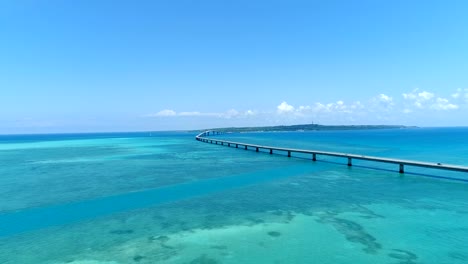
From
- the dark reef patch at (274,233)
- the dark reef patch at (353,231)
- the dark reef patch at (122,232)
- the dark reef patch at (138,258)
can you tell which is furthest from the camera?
the dark reef patch at (122,232)

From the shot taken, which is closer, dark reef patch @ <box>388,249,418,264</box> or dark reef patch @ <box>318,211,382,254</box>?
dark reef patch @ <box>388,249,418,264</box>

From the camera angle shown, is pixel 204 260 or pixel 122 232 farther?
pixel 122 232

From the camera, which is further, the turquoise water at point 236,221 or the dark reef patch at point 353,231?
the dark reef patch at point 353,231

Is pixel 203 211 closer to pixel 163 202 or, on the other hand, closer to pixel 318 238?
pixel 163 202

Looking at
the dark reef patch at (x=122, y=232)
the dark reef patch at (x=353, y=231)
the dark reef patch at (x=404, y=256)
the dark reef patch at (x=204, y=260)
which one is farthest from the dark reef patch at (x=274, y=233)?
the dark reef patch at (x=122, y=232)

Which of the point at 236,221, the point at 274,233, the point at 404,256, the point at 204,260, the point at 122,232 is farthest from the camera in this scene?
the point at 236,221

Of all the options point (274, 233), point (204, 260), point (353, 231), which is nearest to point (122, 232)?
point (204, 260)

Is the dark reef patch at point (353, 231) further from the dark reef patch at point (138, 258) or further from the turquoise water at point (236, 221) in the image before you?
the dark reef patch at point (138, 258)

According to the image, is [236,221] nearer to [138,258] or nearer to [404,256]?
[138,258]

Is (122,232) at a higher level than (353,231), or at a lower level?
lower

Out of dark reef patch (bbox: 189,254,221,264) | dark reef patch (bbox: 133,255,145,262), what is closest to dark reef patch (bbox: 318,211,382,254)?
dark reef patch (bbox: 189,254,221,264)

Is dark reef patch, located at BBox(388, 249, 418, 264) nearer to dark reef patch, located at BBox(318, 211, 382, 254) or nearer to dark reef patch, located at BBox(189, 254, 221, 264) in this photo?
dark reef patch, located at BBox(318, 211, 382, 254)

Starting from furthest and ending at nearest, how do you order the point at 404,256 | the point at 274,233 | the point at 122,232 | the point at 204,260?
the point at 122,232 → the point at 274,233 → the point at 404,256 → the point at 204,260
